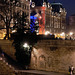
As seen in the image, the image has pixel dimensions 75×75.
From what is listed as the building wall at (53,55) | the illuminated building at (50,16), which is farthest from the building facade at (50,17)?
the building wall at (53,55)

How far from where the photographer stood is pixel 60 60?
4119cm

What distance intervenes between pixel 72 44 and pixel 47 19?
6247 centimetres

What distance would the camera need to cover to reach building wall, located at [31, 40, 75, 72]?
40.5 metres

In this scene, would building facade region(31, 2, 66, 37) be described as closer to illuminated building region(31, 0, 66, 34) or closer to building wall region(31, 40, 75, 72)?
illuminated building region(31, 0, 66, 34)

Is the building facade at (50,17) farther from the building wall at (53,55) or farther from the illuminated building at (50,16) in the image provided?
the building wall at (53,55)

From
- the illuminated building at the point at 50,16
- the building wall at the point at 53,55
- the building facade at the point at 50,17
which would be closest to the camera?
the building wall at the point at 53,55

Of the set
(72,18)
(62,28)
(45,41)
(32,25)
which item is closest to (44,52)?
(45,41)

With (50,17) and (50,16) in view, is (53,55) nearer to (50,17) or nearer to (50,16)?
(50,16)

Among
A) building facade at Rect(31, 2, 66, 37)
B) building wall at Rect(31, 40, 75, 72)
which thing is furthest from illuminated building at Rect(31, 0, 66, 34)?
building wall at Rect(31, 40, 75, 72)

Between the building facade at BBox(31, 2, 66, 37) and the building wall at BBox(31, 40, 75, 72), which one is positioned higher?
the building facade at BBox(31, 2, 66, 37)

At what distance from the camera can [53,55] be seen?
137 feet

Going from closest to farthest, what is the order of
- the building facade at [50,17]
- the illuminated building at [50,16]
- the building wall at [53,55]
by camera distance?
the building wall at [53,55], the illuminated building at [50,16], the building facade at [50,17]

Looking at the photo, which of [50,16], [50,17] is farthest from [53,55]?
[50,17]

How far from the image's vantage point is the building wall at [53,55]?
4050 cm
